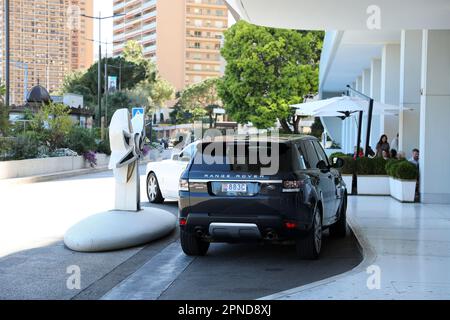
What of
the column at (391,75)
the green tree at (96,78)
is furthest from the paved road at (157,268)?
the green tree at (96,78)

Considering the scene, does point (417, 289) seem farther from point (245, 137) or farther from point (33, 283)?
point (33, 283)

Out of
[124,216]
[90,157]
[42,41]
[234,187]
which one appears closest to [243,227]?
[234,187]

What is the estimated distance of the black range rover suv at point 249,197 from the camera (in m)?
8.39

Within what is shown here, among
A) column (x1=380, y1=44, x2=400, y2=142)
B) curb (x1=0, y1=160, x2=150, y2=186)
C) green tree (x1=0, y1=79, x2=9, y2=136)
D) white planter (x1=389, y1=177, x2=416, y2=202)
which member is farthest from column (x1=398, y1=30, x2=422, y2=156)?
→ green tree (x1=0, y1=79, x2=9, y2=136)

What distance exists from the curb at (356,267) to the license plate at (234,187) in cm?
167

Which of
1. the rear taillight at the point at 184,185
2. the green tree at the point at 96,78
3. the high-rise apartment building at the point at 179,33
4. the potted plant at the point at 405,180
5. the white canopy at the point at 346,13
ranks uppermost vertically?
the high-rise apartment building at the point at 179,33

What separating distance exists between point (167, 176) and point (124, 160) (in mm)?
4689

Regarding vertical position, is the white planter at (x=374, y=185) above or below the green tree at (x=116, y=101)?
below

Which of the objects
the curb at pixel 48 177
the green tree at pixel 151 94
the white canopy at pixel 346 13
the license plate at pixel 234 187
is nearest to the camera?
the license plate at pixel 234 187

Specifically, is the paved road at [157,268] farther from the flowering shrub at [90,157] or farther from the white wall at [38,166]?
the flowering shrub at [90,157]

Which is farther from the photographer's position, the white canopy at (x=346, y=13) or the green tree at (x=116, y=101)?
the green tree at (x=116, y=101)

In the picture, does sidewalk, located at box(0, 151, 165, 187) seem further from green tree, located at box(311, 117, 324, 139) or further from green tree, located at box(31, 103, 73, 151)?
green tree, located at box(311, 117, 324, 139)

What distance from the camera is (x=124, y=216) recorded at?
10445 millimetres
